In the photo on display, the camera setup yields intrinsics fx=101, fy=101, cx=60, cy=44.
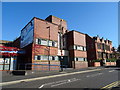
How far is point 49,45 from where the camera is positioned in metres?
23.2

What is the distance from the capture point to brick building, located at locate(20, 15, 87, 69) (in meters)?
21.0

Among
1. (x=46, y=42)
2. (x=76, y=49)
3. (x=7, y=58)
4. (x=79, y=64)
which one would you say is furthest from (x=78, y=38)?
(x=7, y=58)

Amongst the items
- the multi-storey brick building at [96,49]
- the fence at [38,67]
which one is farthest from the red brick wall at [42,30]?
the multi-storey brick building at [96,49]

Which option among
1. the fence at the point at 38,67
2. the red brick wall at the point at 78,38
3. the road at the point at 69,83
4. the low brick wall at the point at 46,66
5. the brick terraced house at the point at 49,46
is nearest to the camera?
the road at the point at 69,83

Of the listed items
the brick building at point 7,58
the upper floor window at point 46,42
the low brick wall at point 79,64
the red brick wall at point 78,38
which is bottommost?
the low brick wall at point 79,64

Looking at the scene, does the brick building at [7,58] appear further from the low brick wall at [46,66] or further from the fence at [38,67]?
the low brick wall at [46,66]

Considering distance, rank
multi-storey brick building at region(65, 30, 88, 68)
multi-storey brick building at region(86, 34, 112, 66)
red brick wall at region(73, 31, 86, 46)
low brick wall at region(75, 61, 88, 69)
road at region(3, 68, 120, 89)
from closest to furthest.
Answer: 1. road at region(3, 68, 120, 89)
2. low brick wall at region(75, 61, 88, 69)
3. multi-storey brick building at region(65, 30, 88, 68)
4. red brick wall at region(73, 31, 86, 46)
5. multi-storey brick building at region(86, 34, 112, 66)

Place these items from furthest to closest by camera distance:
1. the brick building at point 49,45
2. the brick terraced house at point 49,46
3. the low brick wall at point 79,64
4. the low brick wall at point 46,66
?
the low brick wall at point 79,64, the brick building at point 49,45, the brick terraced house at point 49,46, the low brick wall at point 46,66

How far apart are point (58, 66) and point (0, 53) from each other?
12.1m

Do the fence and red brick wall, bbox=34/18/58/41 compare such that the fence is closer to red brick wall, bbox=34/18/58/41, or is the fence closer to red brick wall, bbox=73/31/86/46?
red brick wall, bbox=34/18/58/41

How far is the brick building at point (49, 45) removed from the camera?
826 inches

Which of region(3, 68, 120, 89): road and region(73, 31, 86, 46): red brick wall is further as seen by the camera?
region(73, 31, 86, 46): red brick wall

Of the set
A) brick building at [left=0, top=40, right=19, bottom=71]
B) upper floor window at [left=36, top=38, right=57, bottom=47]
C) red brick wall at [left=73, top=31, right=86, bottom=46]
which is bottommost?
brick building at [left=0, top=40, right=19, bottom=71]

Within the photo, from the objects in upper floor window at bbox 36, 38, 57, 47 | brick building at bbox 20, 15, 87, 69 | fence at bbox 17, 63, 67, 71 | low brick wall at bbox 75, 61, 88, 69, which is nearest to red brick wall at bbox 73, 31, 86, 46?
brick building at bbox 20, 15, 87, 69
